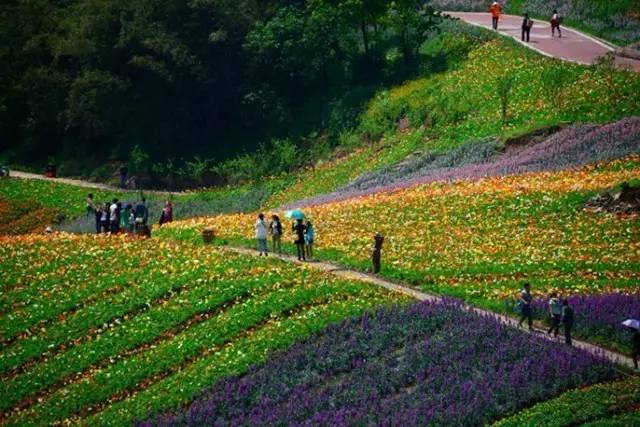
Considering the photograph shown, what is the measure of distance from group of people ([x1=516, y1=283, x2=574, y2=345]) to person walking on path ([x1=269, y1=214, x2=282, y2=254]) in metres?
11.4

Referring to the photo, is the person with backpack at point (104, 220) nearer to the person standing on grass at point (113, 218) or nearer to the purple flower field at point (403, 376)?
the person standing on grass at point (113, 218)

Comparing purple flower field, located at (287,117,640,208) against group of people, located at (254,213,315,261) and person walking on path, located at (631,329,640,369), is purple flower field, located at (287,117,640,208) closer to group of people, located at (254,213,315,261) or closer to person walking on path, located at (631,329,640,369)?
group of people, located at (254,213,315,261)

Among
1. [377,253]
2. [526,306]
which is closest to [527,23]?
[377,253]

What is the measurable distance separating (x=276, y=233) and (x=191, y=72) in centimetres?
3215

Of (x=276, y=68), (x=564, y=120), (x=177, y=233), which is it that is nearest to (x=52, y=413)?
(x=177, y=233)

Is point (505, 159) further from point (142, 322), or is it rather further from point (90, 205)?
point (142, 322)

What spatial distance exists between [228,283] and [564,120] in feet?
77.8

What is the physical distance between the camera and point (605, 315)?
35.0 meters

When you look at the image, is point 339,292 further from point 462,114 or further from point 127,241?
point 462,114

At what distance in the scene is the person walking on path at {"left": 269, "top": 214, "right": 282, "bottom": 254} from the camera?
45406 mm

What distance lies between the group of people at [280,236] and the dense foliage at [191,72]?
101 feet

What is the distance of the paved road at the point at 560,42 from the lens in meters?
70.4

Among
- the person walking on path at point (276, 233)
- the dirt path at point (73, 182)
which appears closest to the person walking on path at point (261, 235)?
the person walking on path at point (276, 233)

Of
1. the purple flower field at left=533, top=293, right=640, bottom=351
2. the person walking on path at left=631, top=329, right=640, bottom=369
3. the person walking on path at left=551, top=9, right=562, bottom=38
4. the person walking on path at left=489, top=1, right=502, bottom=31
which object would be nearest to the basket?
the purple flower field at left=533, top=293, right=640, bottom=351
